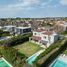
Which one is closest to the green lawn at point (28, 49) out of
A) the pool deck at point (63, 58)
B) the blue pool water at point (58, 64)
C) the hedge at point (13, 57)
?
the hedge at point (13, 57)

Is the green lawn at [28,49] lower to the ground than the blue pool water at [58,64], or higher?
lower

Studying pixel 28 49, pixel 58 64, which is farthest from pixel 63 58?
pixel 28 49

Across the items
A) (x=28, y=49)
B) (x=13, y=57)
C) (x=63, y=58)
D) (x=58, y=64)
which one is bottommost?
(x=28, y=49)

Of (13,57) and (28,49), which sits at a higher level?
(13,57)

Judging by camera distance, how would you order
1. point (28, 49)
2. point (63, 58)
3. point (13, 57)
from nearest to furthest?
point (13, 57) → point (63, 58) → point (28, 49)

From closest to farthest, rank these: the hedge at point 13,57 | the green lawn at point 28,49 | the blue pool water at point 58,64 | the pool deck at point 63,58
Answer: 1. the hedge at point 13,57
2. the blue pool water at point 58,64
3. the pool deck at point 63,58
4. the green lawn at point 28,49

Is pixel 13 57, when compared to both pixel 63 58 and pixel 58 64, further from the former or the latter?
pixel 63 58

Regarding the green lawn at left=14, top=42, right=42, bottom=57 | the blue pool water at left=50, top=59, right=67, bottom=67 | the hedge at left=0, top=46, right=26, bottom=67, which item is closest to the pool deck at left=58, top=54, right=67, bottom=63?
the blue pool water at left=50, top=59, right=67, bottom=67

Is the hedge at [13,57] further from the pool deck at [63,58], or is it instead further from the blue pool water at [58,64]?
the pool deck at [63,58]

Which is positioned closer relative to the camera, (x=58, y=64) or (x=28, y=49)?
(x=58, y=64)

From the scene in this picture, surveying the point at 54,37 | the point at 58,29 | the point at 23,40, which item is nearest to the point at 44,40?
the point at 54,37

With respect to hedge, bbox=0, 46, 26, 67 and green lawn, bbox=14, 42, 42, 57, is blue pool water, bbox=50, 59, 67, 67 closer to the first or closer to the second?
hedge, bbox=0, 46, 26, 67

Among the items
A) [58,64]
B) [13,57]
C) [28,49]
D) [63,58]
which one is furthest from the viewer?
[28,49]
